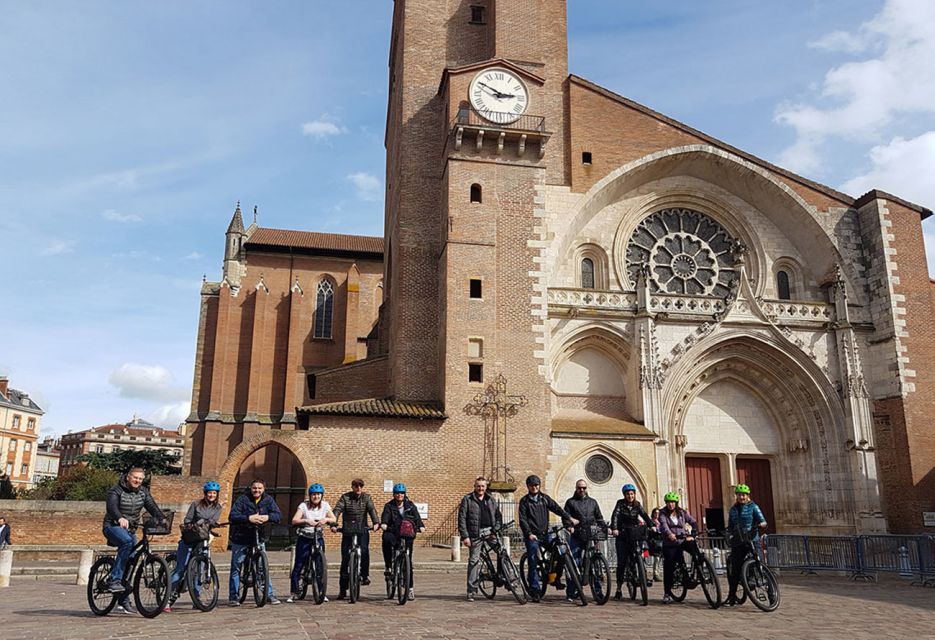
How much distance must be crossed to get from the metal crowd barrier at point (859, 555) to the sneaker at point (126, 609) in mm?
13923

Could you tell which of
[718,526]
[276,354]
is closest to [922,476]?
[718,526]

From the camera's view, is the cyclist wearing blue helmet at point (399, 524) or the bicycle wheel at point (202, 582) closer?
the bicycle wheel at point (202, 582)

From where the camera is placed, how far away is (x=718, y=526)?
23.9 meters

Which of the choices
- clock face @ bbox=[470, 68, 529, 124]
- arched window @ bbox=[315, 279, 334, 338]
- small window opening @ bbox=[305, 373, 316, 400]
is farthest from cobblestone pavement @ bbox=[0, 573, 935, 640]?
arched window @ bbox=[315, 279, 334, 338]

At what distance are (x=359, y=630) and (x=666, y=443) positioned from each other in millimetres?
16821

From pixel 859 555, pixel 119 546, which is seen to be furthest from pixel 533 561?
pixel 859 555

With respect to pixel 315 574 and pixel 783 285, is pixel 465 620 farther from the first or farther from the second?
pixel 783 285

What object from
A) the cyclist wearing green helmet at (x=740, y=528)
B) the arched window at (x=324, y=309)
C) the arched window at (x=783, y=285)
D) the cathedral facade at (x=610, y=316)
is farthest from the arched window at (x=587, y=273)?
the arched window at (x=324, y=309)

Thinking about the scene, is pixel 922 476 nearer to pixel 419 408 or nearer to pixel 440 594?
pixel 419 408

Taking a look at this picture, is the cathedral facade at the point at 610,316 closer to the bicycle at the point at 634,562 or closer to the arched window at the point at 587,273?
the arched window at the point at 587,273

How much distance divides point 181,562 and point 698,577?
21.5ft

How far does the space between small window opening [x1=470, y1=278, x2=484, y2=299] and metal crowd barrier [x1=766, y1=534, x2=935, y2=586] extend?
9947 millimetres

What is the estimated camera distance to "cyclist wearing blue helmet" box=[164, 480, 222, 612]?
28.0ft

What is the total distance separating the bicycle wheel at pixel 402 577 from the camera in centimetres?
944
